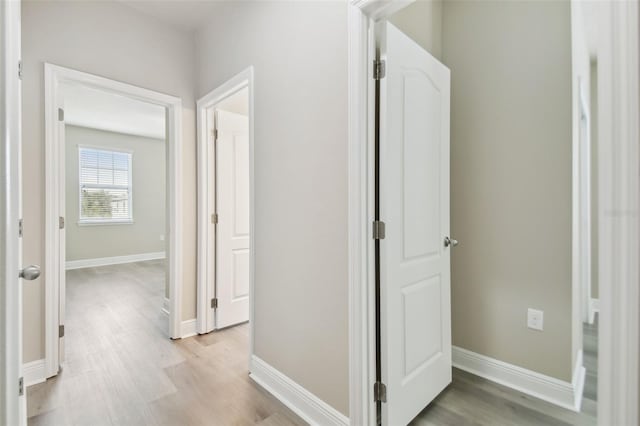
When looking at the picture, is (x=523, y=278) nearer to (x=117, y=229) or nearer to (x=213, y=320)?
(x=213, y=320)

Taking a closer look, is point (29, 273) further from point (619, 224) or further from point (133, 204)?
point (133, 204)

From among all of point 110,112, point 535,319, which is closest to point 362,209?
point 535,319

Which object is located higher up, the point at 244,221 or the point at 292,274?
the point at 244,221

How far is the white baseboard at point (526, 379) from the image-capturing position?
1.76m

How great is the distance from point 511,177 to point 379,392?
1.57 metres

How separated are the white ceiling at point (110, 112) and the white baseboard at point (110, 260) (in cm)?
263

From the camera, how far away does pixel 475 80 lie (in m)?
2.14

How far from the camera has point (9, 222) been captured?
98 centimetres

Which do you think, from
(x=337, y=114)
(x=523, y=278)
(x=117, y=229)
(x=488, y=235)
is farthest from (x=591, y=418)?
(x=117, y=229)

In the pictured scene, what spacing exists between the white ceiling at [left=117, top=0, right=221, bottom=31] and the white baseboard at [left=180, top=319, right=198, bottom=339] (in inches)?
106

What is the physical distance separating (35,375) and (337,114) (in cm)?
260

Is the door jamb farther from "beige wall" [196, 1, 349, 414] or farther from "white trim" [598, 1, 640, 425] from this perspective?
"white trim" [598, 1, 640, 425]

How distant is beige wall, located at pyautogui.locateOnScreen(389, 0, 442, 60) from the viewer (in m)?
1.88

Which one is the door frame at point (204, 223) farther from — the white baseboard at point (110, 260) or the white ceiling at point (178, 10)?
the white baseboard at point (110, 260)
